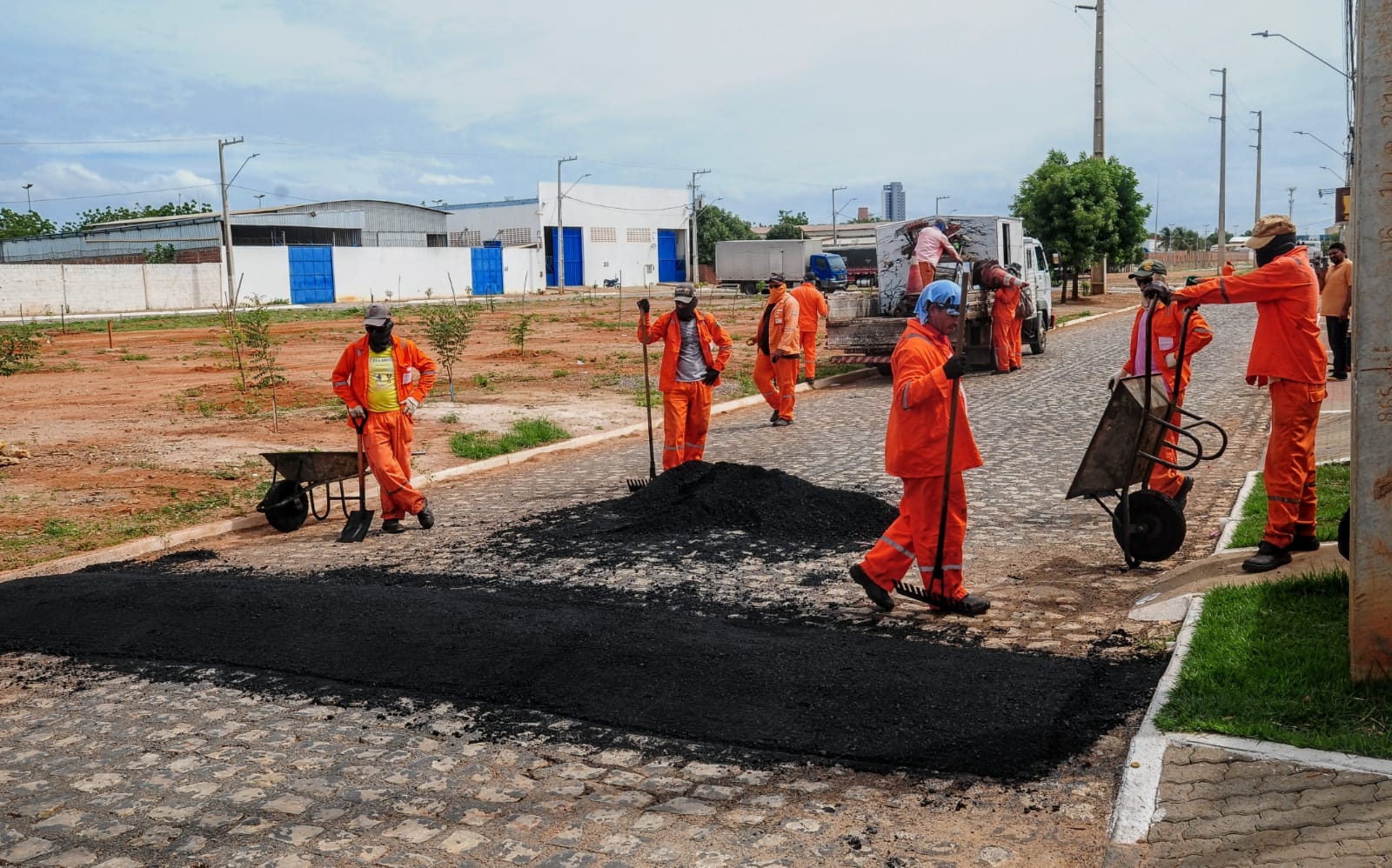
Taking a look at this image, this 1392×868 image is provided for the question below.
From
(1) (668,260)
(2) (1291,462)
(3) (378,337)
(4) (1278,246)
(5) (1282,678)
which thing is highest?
(1) (668,260)

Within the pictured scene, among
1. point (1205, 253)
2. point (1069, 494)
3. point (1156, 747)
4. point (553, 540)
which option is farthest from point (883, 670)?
point (1205, 253)

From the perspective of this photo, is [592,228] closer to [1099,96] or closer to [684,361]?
[1099,96]

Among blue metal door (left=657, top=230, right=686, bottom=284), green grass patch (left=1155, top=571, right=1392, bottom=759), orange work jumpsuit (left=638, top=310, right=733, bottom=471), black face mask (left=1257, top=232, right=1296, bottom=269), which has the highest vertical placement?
blue metal door (left=657, top=230, right=686, bottom=284)

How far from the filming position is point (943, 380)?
20.4 feet

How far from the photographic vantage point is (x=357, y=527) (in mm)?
9523

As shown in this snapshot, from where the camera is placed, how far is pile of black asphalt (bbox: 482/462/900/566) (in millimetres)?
8336

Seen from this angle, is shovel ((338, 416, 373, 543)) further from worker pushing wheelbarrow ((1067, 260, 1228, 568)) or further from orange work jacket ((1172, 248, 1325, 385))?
orange work jacket ((1172, 248, 1325, 385))

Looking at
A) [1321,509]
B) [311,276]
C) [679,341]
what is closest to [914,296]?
[679,341]

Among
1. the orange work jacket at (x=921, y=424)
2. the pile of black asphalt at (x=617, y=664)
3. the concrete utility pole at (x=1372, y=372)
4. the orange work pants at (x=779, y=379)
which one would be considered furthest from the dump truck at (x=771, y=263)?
the concrete utility pole at (x=1372, y=372)

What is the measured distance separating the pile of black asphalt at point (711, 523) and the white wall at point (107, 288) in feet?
141

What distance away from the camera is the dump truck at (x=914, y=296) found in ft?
68.6

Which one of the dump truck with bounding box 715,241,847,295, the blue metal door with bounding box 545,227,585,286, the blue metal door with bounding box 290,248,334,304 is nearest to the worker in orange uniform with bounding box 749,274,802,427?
the dump truck with bounding box 715,241,847,295

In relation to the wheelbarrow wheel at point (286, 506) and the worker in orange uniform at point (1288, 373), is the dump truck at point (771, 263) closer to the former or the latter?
the wheelbarrow wheel at point (286, 506)

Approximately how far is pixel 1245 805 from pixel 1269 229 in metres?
4.19
